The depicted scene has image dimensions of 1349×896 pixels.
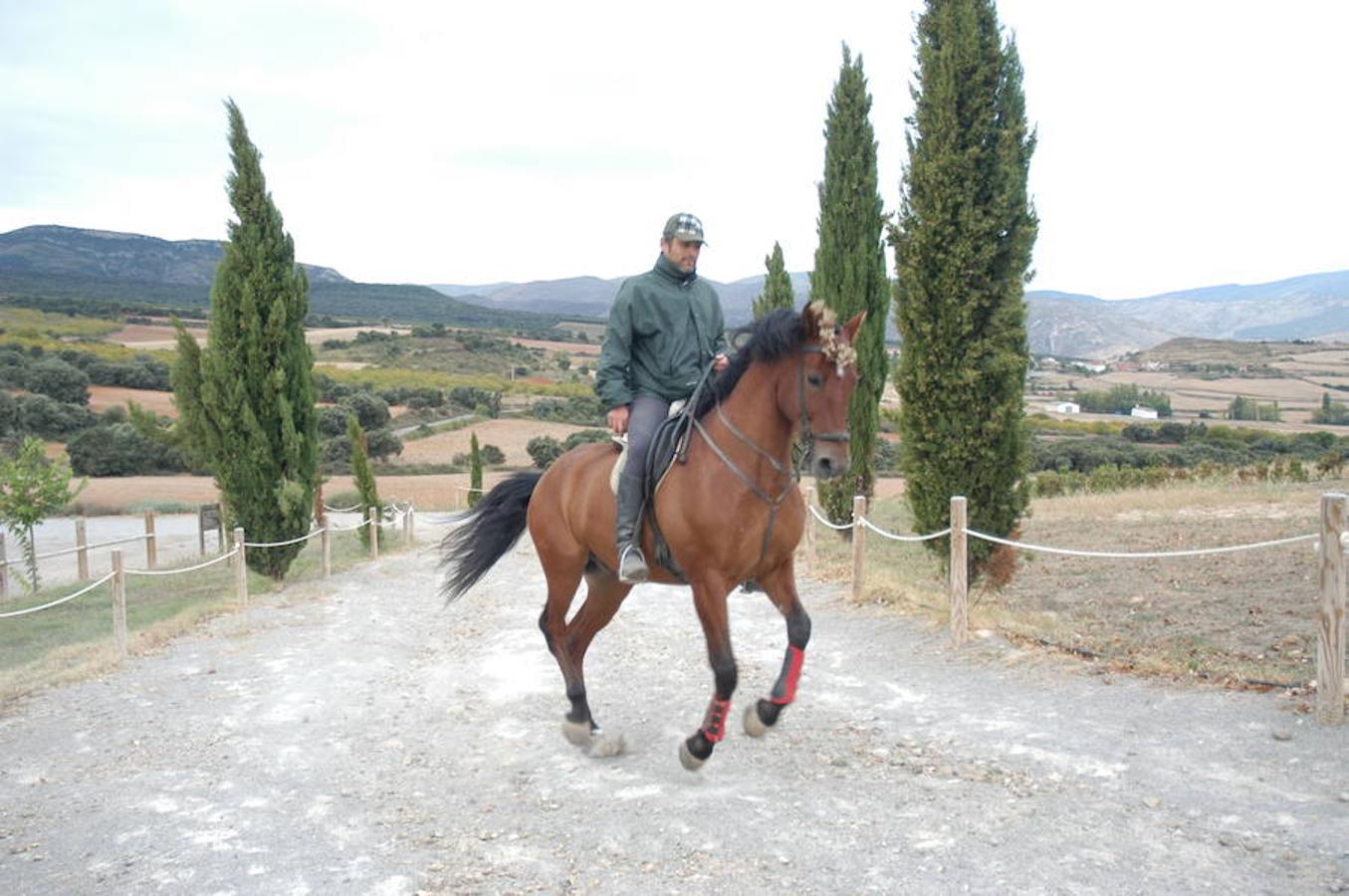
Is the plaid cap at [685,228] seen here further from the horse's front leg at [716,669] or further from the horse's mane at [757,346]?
the horse's front leg at [716,669]

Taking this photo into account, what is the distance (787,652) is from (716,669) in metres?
0.47

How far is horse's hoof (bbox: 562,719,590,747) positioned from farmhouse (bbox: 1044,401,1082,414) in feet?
175

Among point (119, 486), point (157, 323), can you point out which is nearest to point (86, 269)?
point (157, 323)

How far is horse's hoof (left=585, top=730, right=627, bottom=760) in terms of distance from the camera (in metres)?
5.69

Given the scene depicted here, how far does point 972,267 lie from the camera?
10.2 metres

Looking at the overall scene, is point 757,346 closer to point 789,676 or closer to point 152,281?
point 789,676

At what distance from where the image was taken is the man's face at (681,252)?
572 centimetres

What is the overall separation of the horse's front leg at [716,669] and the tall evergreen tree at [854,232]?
38.9 feet

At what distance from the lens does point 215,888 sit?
4.02 metres

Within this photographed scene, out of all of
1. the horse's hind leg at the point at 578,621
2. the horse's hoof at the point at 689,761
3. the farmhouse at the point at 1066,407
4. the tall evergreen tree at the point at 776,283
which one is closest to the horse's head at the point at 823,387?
the horse's hoof at the point at 689,761

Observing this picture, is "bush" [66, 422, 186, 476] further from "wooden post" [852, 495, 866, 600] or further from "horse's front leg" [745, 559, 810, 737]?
"horse's front leg" [745, 559, 810, 737]

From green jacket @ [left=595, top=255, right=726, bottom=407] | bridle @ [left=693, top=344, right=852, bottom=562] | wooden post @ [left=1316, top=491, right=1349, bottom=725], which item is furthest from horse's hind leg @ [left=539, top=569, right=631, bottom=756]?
wooden post @ [left=1316, top=491, right=1349, bottom=725]

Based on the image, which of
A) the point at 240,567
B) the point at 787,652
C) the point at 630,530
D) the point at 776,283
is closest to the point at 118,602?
the point at 240,567

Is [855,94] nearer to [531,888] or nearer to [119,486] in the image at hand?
[531,888]
